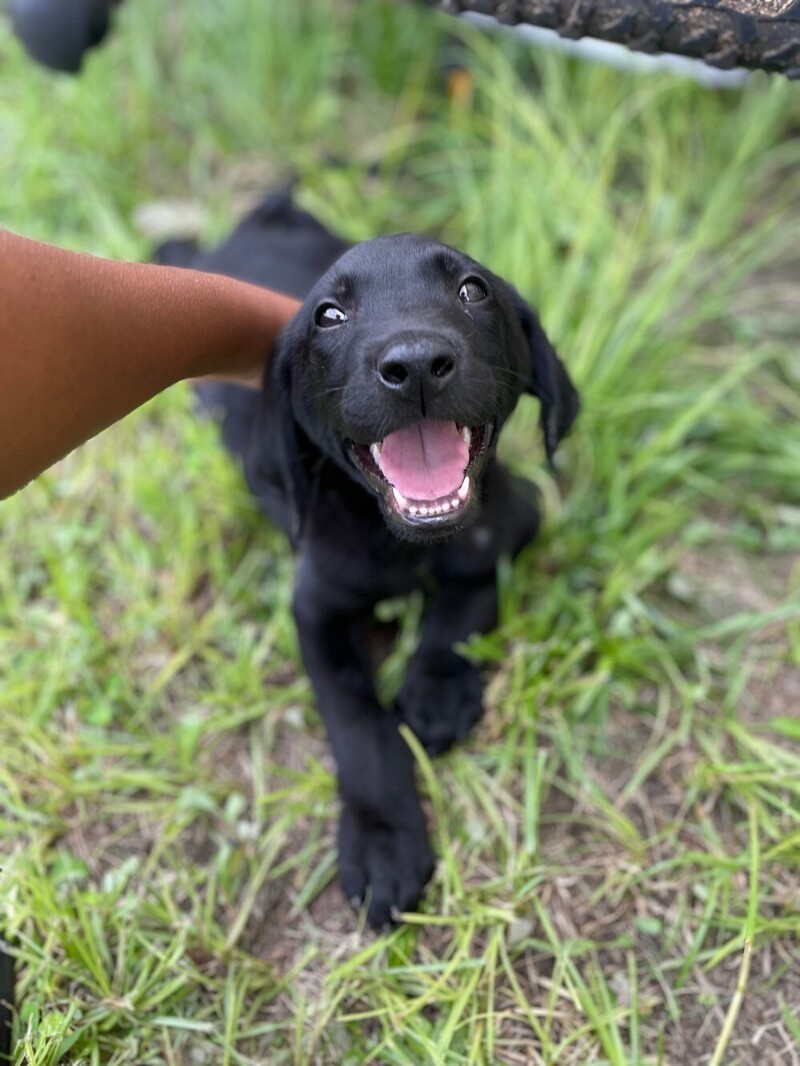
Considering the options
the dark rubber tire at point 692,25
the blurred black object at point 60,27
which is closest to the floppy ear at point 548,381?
Result: the dark rubber tire at point 692,25

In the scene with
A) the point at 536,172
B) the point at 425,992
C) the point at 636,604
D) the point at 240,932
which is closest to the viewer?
the point at 425,992

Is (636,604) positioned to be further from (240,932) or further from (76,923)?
(76,923)

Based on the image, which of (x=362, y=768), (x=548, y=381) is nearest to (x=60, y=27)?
(x=548, y=381)

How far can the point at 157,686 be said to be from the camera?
8.09 ft

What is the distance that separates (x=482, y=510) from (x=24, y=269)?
118cm

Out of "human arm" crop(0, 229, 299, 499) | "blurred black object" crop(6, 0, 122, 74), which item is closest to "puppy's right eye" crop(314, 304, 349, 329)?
"human arm" crop(0, 229, 299, 499)

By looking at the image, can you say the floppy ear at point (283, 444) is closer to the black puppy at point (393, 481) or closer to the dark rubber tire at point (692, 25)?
the black puppy at point (393, 481)

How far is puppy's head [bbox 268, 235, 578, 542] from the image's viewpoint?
175 centimetres

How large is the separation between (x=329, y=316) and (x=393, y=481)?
0.33m

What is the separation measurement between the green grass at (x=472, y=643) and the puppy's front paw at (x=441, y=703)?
2.2 inches

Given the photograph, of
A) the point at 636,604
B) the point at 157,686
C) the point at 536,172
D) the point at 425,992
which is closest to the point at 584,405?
the point at 636,604

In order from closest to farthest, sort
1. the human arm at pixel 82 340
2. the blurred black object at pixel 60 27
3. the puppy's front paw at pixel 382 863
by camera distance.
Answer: the human arm at pixel 82 340, the puppy's front paw at pixel 382 863, the blurred black object at pixel 60 27

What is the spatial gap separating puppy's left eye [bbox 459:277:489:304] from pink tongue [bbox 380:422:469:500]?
233mm

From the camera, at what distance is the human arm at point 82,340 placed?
1.43 m
